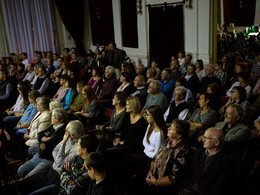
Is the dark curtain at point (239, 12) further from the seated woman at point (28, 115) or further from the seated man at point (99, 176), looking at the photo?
the seated man at point (99, 176)

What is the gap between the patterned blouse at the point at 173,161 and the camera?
2453 millimetres

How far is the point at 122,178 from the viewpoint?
113 inches

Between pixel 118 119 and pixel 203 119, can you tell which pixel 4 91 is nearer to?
pixel 118 119

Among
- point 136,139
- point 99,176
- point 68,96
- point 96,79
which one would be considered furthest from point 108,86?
point 99,176

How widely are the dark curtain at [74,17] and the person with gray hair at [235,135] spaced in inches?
347

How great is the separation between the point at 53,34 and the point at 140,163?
372 inches

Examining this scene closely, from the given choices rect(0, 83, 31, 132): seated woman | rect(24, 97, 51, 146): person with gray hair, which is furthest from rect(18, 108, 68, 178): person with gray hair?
rect(0, 83, 31, 132): seated woman

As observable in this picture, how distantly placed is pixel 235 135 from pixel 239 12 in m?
7.29

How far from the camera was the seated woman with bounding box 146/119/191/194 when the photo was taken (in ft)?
Result: 8.07

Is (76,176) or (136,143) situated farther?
(136,143)

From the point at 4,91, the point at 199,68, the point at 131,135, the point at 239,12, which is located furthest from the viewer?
the point at 239,12

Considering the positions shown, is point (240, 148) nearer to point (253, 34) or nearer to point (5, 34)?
point (253, 34)

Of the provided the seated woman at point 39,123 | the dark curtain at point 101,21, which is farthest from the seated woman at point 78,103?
the dark curtain at point 101,21

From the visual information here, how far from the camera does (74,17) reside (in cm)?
1091
